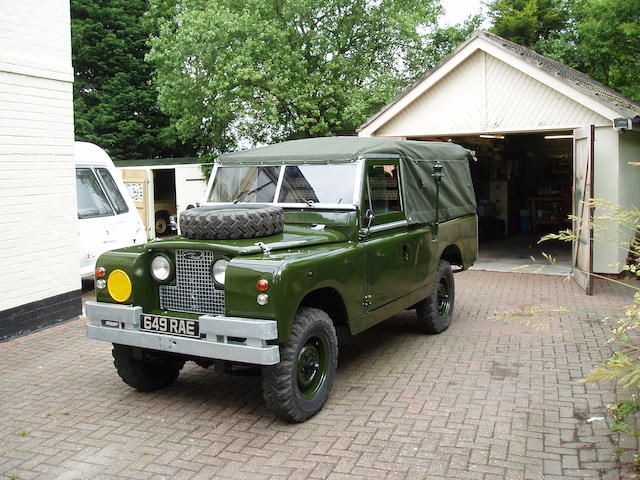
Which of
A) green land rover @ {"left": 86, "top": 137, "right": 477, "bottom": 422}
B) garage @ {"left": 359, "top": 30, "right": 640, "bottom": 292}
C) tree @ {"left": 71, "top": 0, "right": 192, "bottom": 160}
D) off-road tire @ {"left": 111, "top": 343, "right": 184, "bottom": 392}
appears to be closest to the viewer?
green land rover @ {"left": 86, "top": 137, "right": 477, "bottom": 422}

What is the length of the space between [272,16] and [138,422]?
19825mm

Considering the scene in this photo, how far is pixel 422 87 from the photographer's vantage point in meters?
12.8

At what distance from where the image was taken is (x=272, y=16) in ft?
73.7

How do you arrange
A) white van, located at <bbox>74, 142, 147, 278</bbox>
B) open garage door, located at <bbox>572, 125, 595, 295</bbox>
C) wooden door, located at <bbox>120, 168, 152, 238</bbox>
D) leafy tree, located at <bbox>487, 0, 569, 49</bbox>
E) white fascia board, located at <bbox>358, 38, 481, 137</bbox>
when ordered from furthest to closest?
leafy tree, located at <bbox>487, 0, 569, 49</bbox> < wooden door, located at <bbox>120, 168, 152, 238</bbox> < white fascia board, located at <bbox>358, 38, 481, 137</bbox> < open garage door, located at <bbox>572, 125, 595, 295</bbox> < white van, located at <bbox>74, 142, 147, 278</bbox>

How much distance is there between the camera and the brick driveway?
4.27 m

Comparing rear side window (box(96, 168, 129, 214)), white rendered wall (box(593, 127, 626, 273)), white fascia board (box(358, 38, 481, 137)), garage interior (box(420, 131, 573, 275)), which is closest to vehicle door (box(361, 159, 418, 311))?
rear side window (box(96, 168, 129, 214))

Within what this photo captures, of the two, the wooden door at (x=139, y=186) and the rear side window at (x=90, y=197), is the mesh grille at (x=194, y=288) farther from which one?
the wooden door at (x=139, y=186)

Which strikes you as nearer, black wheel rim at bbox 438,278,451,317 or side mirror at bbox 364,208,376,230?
side mirror at bbox 364,208,376,230

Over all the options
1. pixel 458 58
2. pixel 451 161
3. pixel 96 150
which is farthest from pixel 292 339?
pixel 458 58

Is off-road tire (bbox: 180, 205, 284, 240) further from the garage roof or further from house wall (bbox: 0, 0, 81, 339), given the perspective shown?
the garage roof

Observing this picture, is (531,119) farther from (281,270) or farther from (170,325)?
(170,325)

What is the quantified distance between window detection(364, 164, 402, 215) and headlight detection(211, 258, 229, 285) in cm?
173

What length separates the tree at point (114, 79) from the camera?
2420 cm

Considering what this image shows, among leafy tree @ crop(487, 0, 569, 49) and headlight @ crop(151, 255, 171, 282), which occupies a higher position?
leafy tree @ crop(487, 0, 569, 49)
